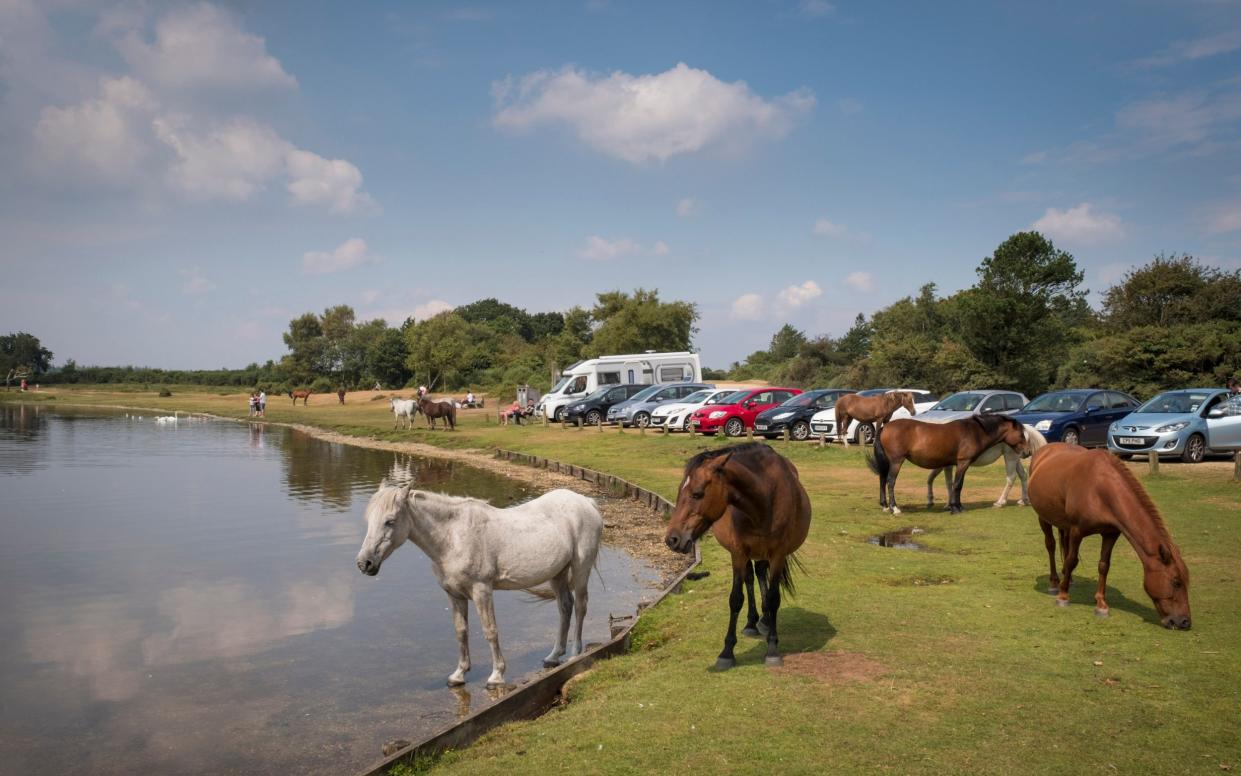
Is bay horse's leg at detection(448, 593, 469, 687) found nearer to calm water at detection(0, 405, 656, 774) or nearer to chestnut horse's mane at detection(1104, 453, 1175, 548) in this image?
calm water at detection(0, 405, 656, 774)

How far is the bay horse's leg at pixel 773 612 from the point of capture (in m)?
7.31

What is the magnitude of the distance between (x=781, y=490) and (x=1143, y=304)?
41.6 metres

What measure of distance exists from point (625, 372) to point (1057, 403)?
2322 cm

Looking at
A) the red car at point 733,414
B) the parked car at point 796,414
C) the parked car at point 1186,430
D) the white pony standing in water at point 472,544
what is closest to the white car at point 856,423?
the parked car at point 796,414

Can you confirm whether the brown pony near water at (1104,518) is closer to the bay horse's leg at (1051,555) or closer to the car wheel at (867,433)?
the bay horse's leg at (1051,555)

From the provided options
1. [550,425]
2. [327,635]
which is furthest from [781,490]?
[550,425]

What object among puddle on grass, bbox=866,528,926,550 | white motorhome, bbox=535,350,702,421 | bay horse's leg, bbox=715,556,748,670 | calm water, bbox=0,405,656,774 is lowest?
calm water, bbox=0,405,656,774

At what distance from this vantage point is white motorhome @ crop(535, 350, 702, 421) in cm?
4288

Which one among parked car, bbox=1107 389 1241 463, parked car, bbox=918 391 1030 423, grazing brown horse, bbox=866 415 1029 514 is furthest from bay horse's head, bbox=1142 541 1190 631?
parked car, bbox=918 391 1030 423

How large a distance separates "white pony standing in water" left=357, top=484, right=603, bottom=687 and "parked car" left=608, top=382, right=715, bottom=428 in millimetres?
26687

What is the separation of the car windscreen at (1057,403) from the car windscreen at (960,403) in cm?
127

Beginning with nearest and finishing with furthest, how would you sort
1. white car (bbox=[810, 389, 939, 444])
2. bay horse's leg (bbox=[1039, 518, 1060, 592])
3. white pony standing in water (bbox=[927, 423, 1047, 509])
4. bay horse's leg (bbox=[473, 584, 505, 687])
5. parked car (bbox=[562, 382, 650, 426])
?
bay horse's leg (bbox=[473, 584, 505, 687]) → bay horse's leg (bbox=[1039, 518, 1060, 592]) → white pony standing in water (bbox=[927, 423, 1047, 509]) → white car (bbox=[810, 389, 939, 444]) → parked car (bbox=[562, 382, 650, 426])

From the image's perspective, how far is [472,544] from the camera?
8211 millimetres

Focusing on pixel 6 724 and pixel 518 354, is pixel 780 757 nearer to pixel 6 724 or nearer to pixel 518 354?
pixel 6 724
